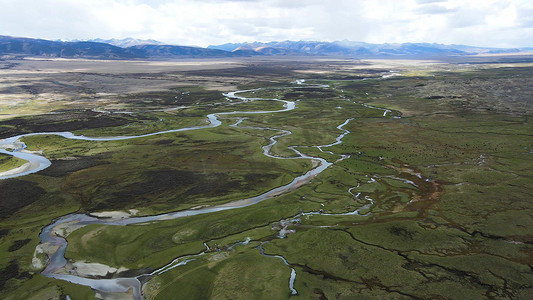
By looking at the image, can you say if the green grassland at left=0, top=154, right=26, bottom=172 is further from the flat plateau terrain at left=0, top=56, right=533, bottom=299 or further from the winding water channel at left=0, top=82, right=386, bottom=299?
the winding water channel at left=0, top=82, right=386, bottom=299

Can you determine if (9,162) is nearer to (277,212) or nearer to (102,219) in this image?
(102,219)

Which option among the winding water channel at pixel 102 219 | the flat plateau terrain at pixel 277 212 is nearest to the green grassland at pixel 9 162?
the flat plateau terrain at pixel 277 212

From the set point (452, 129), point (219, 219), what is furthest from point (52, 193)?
point (452, 129)

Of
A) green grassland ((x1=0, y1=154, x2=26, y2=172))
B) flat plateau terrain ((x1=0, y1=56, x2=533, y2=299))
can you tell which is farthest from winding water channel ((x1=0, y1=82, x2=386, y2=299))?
green grassland ((x1=0, y1=154, x2=26, y2=172))

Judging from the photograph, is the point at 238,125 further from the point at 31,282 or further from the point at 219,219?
the point at 31,282

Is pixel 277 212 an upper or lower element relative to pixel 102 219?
upper

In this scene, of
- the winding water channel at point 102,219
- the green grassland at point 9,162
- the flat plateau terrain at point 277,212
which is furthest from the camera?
the green grassland at point 9,162

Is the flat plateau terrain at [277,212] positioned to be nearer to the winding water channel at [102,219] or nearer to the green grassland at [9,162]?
the winding water channel at [102,219]

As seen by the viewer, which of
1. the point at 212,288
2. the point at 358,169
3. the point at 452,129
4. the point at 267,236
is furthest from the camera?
the point at 452,129

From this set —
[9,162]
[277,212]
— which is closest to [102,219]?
[277,212]
